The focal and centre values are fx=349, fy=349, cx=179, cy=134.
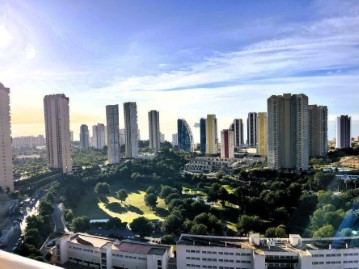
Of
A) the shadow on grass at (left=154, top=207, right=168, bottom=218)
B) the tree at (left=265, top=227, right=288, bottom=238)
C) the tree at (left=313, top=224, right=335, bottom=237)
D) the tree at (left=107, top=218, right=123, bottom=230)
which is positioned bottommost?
the shadow on grass at (left=154, top=207, right=168, bottom=218)

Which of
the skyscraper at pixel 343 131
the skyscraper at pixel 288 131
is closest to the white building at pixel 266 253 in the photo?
the skyscraper at pixel 288 131

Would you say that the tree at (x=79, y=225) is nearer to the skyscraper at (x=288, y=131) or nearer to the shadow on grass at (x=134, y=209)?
the shadow on grass at (x=134, y=209)

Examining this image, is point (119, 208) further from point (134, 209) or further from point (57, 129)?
point (57, 129)

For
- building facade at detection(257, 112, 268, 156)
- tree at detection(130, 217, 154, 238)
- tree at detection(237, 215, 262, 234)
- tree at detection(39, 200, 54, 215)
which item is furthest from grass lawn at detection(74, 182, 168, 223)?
building facade at detection(257, 112, 268, 156)

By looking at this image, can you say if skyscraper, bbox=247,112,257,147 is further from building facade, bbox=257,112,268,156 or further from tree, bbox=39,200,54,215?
tree, bbox=39,200,54,215

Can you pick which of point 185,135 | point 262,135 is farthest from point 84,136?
point 262,135

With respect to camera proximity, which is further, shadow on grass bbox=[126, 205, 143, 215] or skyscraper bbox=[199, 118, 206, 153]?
skyscraper bbox=[199, 118, 206, 153]
